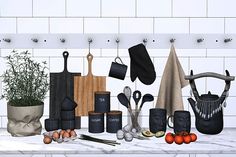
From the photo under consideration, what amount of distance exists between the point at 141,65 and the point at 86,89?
0.29 m

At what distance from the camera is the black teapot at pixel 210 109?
157cm

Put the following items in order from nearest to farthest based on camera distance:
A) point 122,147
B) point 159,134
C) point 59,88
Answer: point 122,147 → point 159,134 → point 59,88

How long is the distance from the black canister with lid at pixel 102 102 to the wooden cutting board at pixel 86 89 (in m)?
0.10

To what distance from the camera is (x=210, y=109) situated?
157cm

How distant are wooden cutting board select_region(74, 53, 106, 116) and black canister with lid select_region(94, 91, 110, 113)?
0.10 meters

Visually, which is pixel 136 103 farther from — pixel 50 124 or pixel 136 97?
pixel 50 124

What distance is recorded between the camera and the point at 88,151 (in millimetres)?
1366
